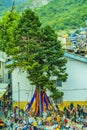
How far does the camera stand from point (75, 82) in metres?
37.1

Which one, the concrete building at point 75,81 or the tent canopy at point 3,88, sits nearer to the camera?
the concrete building at point 75,81

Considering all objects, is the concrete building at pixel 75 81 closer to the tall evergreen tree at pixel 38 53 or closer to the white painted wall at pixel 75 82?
the white painted wall at pixel 75 82

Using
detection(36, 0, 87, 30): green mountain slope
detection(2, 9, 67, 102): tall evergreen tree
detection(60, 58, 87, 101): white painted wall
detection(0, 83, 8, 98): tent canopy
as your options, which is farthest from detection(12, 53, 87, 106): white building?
detection(36, 0, 87, 30): green mountain slope

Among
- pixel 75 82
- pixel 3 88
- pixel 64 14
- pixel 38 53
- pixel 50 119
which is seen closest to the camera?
pixel 50 119

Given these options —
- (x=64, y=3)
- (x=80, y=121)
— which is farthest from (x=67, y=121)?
(x=64, y=3)

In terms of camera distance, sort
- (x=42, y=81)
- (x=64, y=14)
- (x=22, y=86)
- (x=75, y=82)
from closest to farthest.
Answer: (x=42, y=81), (x=75, y=82), (x=22, y=86), (x=64, y=14)

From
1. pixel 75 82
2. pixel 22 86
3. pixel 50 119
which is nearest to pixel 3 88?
pixel 22 86

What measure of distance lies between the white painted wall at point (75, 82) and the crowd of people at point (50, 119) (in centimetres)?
101

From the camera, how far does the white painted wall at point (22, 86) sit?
3774 cm

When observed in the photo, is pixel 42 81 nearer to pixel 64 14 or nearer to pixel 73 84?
pixel 73 84

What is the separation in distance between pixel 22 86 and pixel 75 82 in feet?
14.2

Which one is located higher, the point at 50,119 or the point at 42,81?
the point at 42,81

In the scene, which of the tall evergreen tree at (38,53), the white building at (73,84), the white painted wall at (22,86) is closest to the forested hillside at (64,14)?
the white painted wall at (22,86)

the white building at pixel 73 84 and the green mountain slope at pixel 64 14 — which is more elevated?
the green mountain slope at pixel 64 14
